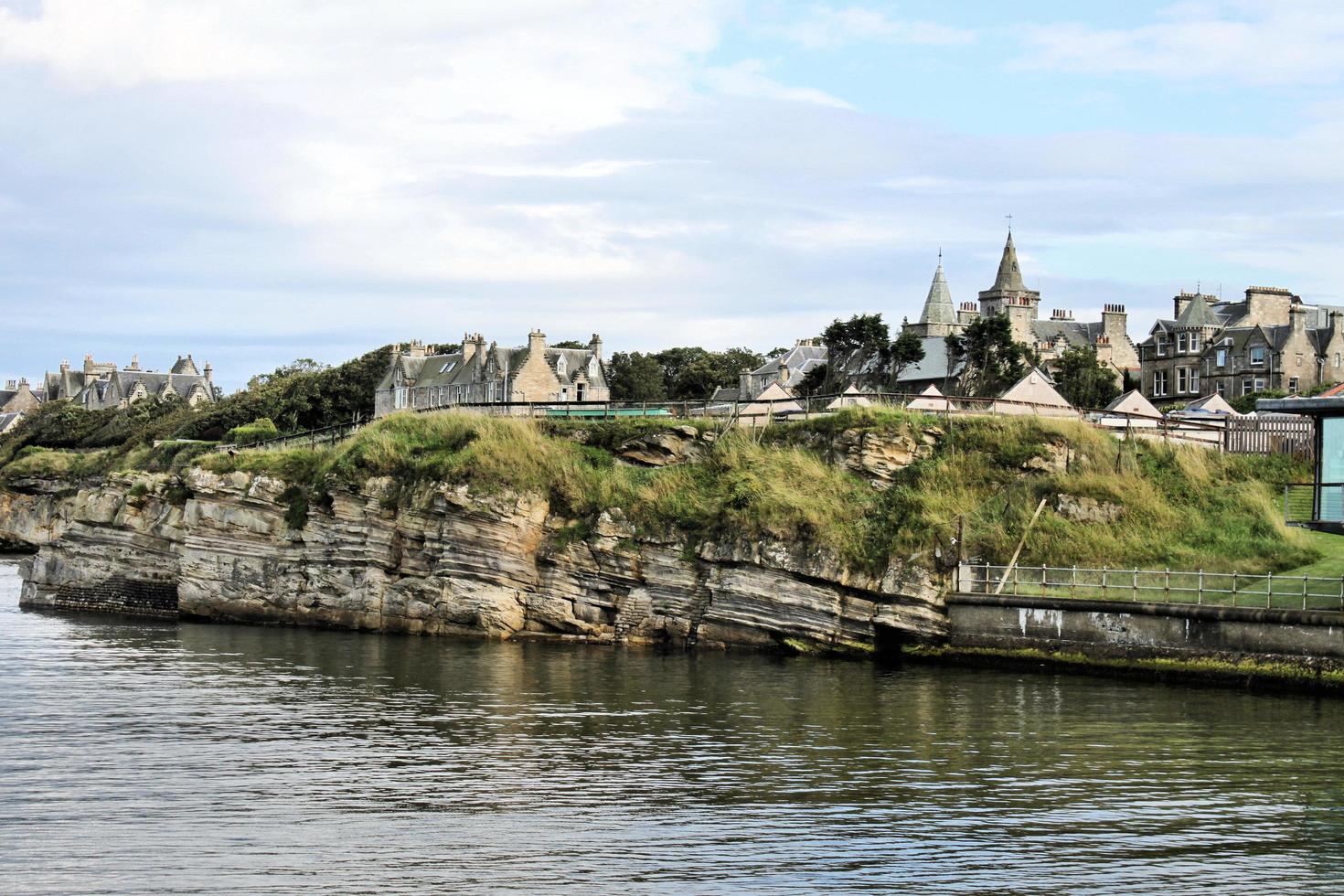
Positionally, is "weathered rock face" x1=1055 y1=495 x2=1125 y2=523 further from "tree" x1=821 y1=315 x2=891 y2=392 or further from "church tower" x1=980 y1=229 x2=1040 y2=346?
"church tower" x1=980 y1=229 x2=1040 y2=346

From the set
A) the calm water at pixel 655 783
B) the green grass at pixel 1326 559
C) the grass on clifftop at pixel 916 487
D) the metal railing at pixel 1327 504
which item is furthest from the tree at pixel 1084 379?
the calm water at pixel 655 783

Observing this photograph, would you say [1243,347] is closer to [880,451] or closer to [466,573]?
[880,451]

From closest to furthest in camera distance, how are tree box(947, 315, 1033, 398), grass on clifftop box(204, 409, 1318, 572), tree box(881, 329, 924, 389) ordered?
grass on clifftop box(204, 409, 1318, 572) < tree box(947, 315, 1033, 398) < tree box(881, 329, 924, 389)

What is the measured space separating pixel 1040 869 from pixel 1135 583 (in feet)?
73.1

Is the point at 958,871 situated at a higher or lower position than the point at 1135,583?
lower

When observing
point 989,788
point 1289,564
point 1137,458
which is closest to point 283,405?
point 1137,458

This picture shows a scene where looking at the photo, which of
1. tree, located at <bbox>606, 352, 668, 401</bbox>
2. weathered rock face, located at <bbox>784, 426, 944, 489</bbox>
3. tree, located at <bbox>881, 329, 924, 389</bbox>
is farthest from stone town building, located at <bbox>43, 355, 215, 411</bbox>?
weathered rock face, located at <bbox>784, 426, 944, 489</bbox>

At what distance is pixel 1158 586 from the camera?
41781 mm

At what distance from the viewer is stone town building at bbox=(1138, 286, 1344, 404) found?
10375cm

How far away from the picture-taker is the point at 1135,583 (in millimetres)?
41500

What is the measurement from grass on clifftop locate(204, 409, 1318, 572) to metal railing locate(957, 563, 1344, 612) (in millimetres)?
1157

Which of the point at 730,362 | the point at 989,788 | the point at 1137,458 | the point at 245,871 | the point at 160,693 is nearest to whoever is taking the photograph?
the point at 245,871

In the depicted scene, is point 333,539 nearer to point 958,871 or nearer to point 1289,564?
point 1289,564

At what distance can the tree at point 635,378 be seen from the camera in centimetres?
13550
